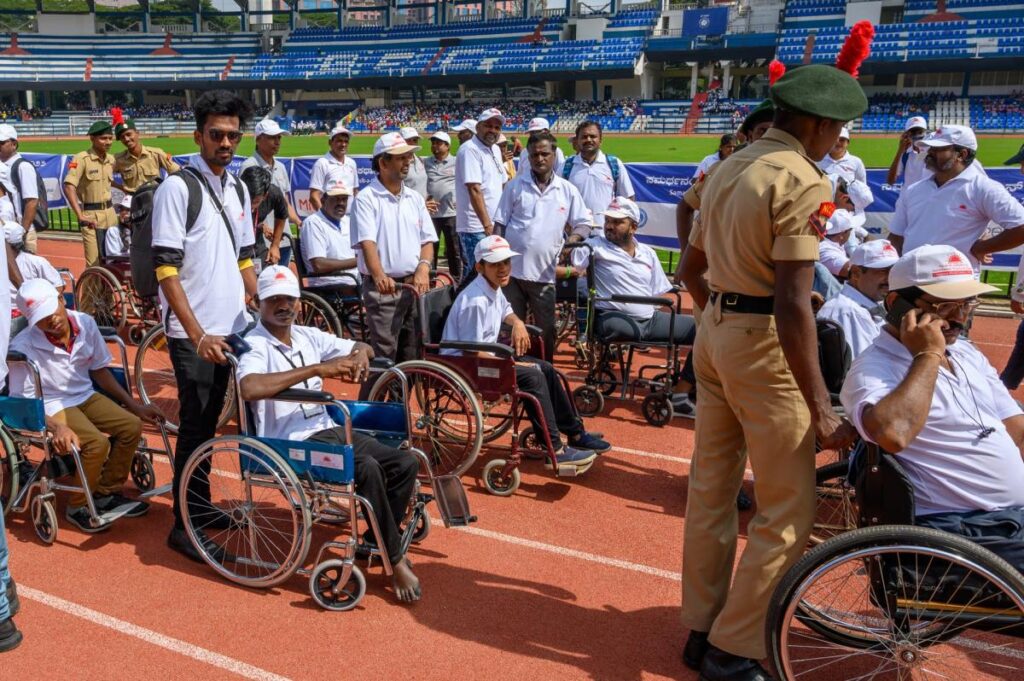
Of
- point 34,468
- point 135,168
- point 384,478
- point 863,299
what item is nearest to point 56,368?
point 34,468

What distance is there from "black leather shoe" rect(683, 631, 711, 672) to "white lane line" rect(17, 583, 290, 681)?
1.47 meters

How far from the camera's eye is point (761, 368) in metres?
2.70

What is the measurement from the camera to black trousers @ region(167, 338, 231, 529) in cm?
387

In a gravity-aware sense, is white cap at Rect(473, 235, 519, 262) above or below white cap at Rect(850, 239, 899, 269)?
below

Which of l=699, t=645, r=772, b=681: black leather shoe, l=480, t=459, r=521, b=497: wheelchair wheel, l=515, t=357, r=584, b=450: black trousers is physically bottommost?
l=480, t=459, r=521, b=497: wheelchair wheel

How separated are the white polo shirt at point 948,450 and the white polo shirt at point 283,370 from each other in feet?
7.45

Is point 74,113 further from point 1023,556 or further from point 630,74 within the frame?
point 1023,556

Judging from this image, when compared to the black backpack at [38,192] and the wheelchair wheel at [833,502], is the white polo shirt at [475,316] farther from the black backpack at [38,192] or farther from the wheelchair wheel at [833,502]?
the black backpack at [38,192]

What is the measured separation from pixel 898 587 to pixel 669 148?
31759 millimetres

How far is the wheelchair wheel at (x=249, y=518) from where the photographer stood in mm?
3445

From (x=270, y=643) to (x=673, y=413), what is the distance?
136 inches

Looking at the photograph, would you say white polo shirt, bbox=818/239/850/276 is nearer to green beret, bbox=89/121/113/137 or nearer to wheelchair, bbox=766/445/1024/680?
wheelchair, bbox=766/445/1024/680

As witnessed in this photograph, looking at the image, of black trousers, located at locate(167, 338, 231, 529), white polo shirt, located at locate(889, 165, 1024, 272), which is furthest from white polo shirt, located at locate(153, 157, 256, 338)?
white polo shirt, located at locate(889, 165, 1024, 272)

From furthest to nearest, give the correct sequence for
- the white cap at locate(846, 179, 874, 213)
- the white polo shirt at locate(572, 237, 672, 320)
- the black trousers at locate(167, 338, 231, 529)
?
the white cap at locate(846, 179, 874, 213)
the white polo shirt at locate(572, 237, 672, 320)
the black trousers at locate(167, 338, 231, 529)
